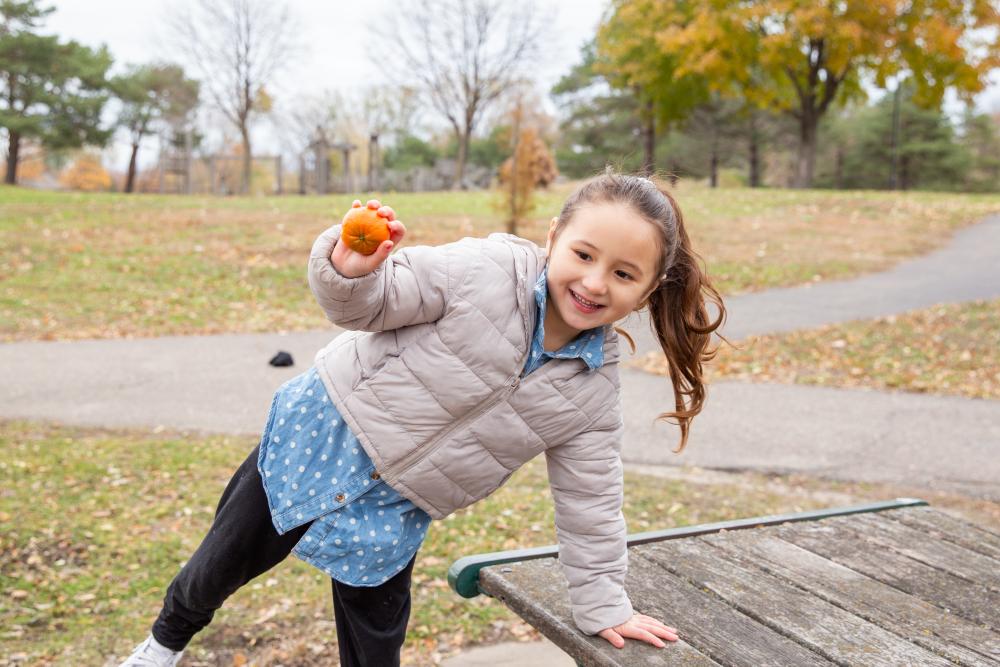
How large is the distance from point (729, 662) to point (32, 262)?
1125 centimetres

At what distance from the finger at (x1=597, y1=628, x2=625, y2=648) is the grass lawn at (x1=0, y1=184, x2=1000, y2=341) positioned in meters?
7.17

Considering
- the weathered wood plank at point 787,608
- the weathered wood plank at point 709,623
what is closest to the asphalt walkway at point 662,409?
the weathered wood plank at point 787,608

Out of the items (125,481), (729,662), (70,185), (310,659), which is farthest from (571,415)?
(70,185)

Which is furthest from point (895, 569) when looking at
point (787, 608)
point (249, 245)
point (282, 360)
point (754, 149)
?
point (754, 149)

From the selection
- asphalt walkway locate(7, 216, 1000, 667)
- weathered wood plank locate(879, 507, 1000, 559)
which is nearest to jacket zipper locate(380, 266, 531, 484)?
weathered wood plank locate(879, 507, 1000, 559)

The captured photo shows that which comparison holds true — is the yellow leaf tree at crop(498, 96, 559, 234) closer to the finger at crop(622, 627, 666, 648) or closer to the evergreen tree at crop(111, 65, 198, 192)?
the finger at crop(622, 627, 666, 648)

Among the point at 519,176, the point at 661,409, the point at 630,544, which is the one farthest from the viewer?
the point at 519,176

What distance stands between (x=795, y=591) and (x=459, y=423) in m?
0.96

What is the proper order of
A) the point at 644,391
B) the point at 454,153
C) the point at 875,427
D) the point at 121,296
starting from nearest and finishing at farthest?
the point at 875,427
the point at 644,391
the point at 121,296
the point at 454,153

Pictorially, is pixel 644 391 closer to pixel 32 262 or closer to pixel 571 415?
pixel 571 415

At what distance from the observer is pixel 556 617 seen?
2.09 meters

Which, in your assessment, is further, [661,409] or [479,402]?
[661,409]

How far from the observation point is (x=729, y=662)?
186 cm

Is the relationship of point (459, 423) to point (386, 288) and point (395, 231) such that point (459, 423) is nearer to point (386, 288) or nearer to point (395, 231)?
point (386, 288)
